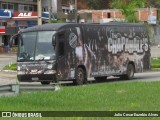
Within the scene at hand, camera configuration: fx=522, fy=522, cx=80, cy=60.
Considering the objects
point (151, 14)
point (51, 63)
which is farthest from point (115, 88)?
point (151, 14)

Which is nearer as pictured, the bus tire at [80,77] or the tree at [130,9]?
the bus tire at [80,77]

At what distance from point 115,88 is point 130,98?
332 cm

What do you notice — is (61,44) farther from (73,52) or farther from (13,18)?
(13,18)

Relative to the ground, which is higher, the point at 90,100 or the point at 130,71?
the point at 90,100

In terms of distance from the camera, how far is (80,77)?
25.4 meters

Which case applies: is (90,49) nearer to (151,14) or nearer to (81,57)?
(81,57)

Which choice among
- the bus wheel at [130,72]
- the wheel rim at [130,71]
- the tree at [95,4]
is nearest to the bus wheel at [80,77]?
the bus wheel at [130,72]

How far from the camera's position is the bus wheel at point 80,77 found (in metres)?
25.2

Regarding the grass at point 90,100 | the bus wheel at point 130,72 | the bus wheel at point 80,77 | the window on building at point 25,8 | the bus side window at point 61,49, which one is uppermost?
the window on building at point 25,8

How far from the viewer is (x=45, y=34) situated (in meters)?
24.5

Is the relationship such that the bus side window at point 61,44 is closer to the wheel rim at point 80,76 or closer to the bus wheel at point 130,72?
the wheel rim at point 80,76

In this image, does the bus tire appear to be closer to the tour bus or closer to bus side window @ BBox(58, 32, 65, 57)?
the tour bus

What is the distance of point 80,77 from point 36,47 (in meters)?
2.71

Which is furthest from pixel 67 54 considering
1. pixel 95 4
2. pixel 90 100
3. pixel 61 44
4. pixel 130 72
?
pixel 95 4
